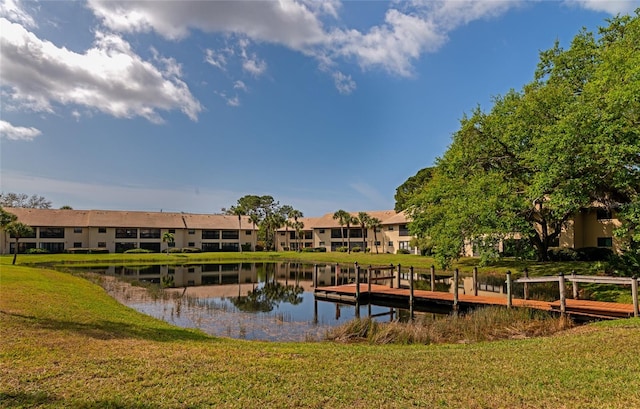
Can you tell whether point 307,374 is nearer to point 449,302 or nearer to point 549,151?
point 449,302

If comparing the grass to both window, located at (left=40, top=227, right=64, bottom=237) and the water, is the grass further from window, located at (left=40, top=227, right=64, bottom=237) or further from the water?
window, located at (left=40, top=227, right=64, bottom=237)

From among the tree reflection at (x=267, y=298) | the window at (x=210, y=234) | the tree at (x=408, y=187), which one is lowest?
the tree reflection at (x=267, y=298)

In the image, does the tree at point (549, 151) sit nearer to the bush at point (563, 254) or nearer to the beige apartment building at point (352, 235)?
the bush at point (563, 254)

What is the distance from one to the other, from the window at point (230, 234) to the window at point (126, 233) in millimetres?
15186

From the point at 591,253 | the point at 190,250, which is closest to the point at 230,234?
the point at 190,250

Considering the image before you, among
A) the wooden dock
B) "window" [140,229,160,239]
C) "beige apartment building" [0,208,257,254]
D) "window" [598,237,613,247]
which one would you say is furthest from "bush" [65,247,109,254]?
"window" [598,237,613,247]

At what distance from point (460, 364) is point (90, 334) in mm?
8885

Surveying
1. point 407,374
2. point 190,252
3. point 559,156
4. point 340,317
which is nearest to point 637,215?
point 559,156

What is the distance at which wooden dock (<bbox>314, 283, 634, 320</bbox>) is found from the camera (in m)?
15.5

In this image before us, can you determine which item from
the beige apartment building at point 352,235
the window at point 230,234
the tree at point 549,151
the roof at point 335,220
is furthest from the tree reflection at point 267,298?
the window at point 230,234

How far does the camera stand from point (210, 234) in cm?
7531

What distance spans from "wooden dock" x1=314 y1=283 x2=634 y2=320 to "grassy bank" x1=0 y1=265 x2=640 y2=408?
569cm

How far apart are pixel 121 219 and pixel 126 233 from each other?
2.53 m

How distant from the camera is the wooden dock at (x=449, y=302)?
15469 millimetres
